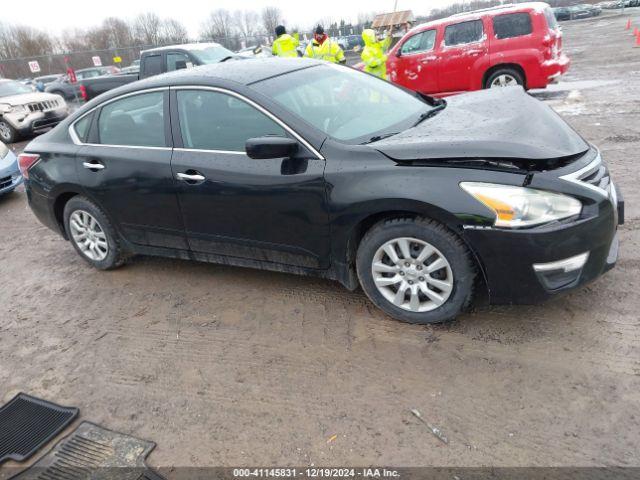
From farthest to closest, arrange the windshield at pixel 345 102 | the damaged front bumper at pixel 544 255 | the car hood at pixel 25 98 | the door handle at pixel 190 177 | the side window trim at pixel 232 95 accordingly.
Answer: the car hood at pixel 25 98 → the door handle at pixel 190 177 → the windshield at pixel 345 102 → the side window trim at pixel 232 95 → the damaged front bumper at pixel 544 255

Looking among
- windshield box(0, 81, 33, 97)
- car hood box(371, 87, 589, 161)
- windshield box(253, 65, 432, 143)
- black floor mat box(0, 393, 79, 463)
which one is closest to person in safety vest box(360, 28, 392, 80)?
windshield box(253, 65, 432, 143)

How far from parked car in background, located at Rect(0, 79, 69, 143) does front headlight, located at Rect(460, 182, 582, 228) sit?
43.0 ft

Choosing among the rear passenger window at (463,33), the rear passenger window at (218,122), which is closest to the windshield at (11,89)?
the rear passenger window at (463,33)

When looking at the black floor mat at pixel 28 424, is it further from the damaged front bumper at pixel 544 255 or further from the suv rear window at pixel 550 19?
the suv rear window at pixel 550 19

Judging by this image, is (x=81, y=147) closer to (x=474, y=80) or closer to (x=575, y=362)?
(x=575, y=362)

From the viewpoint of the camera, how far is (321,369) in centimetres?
305

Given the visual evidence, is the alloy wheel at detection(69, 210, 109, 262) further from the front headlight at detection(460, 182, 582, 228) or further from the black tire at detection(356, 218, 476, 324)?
the front headlight at detection(460, 182, 582, 228)

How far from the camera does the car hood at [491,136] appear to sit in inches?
114

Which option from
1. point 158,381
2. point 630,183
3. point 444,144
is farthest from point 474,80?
point 158,381

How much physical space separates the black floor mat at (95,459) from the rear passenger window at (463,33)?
9.55 m

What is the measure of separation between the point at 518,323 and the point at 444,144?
1196 mm

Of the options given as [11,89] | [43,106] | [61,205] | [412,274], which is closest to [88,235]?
[61,205]

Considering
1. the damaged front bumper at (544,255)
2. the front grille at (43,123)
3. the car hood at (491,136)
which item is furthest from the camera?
the front grille at (43,123)

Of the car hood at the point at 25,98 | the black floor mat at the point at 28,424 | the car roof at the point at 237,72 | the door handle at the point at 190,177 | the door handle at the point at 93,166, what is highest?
the car roof at the point at 237,72
